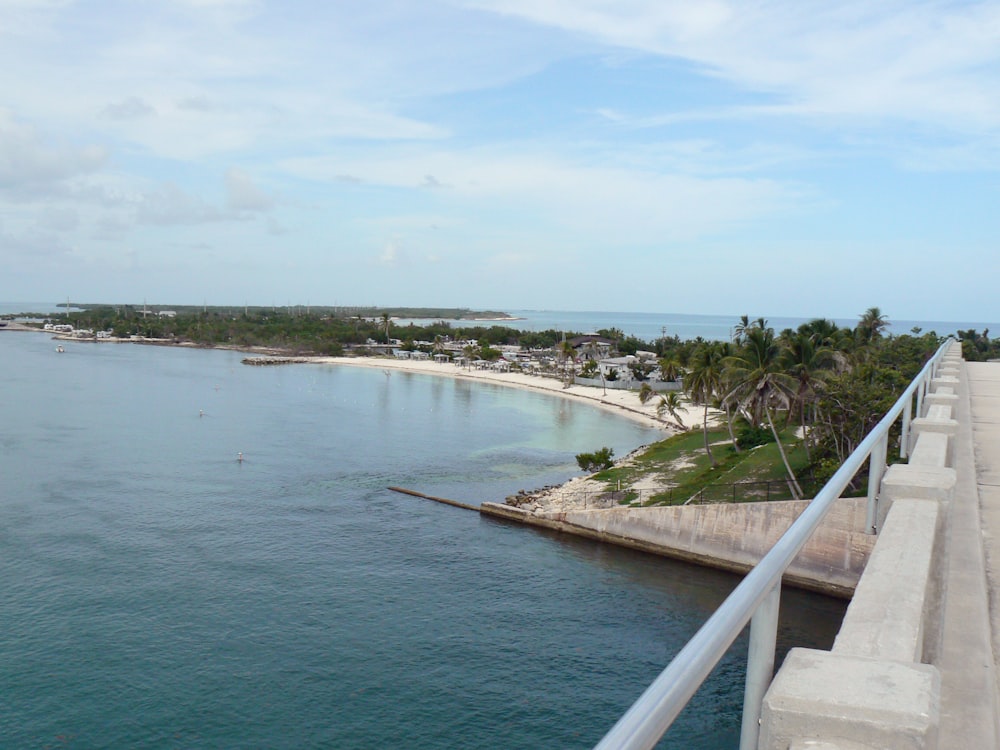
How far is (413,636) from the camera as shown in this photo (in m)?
24.7

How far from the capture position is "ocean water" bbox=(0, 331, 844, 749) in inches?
801

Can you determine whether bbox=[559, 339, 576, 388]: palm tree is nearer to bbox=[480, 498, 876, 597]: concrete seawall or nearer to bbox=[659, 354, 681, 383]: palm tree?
bbox=[659, 354, 681, 383]: palm tree

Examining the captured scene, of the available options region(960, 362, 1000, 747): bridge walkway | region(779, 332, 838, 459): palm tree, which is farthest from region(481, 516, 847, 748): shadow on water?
region(960, 362, 1000, 747): bridge walkway

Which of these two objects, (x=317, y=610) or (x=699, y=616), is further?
(x=317, y=610)

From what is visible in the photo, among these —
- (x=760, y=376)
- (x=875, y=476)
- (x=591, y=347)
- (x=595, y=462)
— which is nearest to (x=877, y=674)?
(x=875, y=476)

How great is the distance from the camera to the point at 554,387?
10219cm

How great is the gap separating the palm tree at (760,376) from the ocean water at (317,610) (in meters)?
9.24

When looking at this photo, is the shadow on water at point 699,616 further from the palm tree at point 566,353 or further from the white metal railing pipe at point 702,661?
the palm tree at point 566,353

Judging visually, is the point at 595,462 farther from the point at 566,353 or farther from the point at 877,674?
the point at 566,353

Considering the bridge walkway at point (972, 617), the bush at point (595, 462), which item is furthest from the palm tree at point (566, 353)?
the bridge walkway at point (972, 617)

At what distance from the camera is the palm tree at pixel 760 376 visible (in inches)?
1374

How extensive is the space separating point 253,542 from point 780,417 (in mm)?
33693

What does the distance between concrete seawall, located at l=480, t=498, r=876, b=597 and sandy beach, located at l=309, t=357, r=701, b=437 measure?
114 feet

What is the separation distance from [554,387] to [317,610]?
77019 mm
